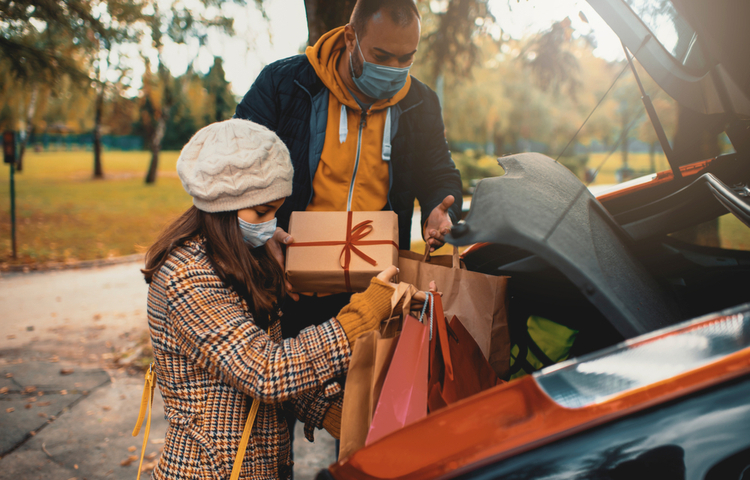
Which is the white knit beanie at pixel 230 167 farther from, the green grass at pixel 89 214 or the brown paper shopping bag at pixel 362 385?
the green grass at pixel 89 214

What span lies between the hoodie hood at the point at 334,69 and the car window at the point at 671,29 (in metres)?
0.92

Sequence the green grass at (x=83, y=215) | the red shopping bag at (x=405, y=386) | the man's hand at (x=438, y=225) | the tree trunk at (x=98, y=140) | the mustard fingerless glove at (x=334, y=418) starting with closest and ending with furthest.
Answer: the red shopping bag at (x=405, y=386), the mustard fingerless glove at (x=334, y=418), the man's hand at (x=438, y=225), the green grass at (x=83, y=215), the tree trunk at (x=98, y=140)

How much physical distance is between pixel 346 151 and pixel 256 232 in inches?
24.2

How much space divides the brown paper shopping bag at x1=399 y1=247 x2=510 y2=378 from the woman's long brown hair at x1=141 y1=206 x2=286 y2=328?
1.93 feet

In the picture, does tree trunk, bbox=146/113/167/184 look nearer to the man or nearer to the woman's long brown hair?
the man

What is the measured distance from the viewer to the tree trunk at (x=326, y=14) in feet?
10.3

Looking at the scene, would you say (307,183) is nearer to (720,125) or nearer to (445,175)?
(445,175)

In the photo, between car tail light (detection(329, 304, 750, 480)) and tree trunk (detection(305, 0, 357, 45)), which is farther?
tree trunk (detection(305, 0, 357, 45))

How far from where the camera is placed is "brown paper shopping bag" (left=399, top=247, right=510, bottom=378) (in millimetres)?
1528

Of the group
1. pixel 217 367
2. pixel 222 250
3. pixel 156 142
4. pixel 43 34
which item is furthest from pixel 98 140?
pixel 217 367

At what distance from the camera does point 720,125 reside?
1.69m

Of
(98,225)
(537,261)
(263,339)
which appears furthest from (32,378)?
(98,225)

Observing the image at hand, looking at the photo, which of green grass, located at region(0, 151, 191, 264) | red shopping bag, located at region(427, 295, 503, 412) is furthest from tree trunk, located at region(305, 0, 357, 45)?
green grass, located at region(0, 151, 191, 264)

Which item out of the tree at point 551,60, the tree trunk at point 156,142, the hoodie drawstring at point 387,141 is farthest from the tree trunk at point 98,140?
the hoodie drawstring at point 387,141
